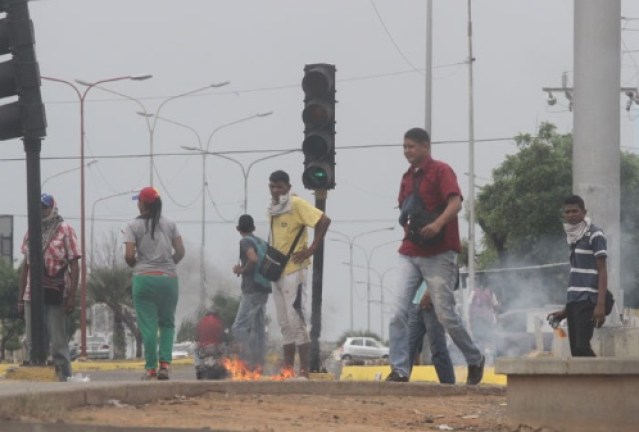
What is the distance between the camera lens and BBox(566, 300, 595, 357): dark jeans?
11.1m

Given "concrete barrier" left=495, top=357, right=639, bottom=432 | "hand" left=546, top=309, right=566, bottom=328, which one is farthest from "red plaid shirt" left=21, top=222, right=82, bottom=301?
"concrete barrier" left=495, top=357, right=639, bottom=432

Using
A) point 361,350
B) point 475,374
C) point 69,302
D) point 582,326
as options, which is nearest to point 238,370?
point 69,302

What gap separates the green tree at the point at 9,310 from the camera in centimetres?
7281

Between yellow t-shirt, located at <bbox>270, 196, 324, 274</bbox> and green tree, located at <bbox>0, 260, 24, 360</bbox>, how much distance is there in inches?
2291

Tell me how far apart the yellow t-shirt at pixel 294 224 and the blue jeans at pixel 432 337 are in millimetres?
1255

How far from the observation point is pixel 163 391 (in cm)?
962

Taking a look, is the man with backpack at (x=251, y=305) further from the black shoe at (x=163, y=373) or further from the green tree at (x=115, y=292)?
the green tree at (x=115, y=292)

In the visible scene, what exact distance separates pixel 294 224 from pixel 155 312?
137 centimetres

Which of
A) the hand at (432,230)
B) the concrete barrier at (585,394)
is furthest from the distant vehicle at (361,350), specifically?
the concrete barrier at (585,394)

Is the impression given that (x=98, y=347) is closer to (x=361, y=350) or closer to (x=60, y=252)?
(x=361, y=350)

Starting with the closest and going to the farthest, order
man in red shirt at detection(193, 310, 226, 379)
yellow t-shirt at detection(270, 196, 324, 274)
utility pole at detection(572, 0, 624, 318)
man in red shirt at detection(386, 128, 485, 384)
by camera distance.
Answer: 1. man in red shirt at detection(386, 128, 485, 384)
2. utility pole at detection(572, 0, 624, 318)
3. yellow t-shirt at detection(270, 196, 324, 274)
4. man in red shirt at detection(193, 310, 226, 379)

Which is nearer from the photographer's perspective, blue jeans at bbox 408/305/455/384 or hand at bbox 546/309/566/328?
hand at bbox 546/309/566/328

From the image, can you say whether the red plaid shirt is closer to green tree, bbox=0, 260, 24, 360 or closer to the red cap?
the red cap

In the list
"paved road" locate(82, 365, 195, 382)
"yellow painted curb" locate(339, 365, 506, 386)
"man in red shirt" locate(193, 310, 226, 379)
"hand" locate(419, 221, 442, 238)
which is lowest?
"paved road" locate(82, 365, 195, 382)
